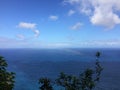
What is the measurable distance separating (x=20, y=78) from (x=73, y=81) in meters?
78.1

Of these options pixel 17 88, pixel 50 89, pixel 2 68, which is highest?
pixel 2 68

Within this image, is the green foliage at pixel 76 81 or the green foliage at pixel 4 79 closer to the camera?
the green foliage at pixel 4 79

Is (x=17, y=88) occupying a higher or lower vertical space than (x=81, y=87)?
lower

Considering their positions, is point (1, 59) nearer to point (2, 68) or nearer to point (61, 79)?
point (2, 68)

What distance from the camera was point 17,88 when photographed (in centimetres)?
8062

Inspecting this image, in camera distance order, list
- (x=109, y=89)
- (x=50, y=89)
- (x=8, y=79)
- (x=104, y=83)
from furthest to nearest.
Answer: (x=104, y=83) → (x=109, y=89) → (x=50, y=89) → (x=8, y=79)

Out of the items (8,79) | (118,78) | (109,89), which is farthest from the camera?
(118,78)

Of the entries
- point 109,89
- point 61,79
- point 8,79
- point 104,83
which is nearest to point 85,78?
point 61,79

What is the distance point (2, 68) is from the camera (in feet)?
77.1

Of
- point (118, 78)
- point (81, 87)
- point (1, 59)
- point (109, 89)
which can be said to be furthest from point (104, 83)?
point (1, 59)

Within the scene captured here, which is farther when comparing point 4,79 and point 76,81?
point 76,81

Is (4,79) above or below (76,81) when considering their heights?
above

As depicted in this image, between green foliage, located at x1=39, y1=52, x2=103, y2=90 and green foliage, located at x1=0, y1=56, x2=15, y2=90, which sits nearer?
green foliage, located at x1=0, y1=56, x2=15, y2=90

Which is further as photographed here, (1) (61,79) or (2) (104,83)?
(2) (104,83)
